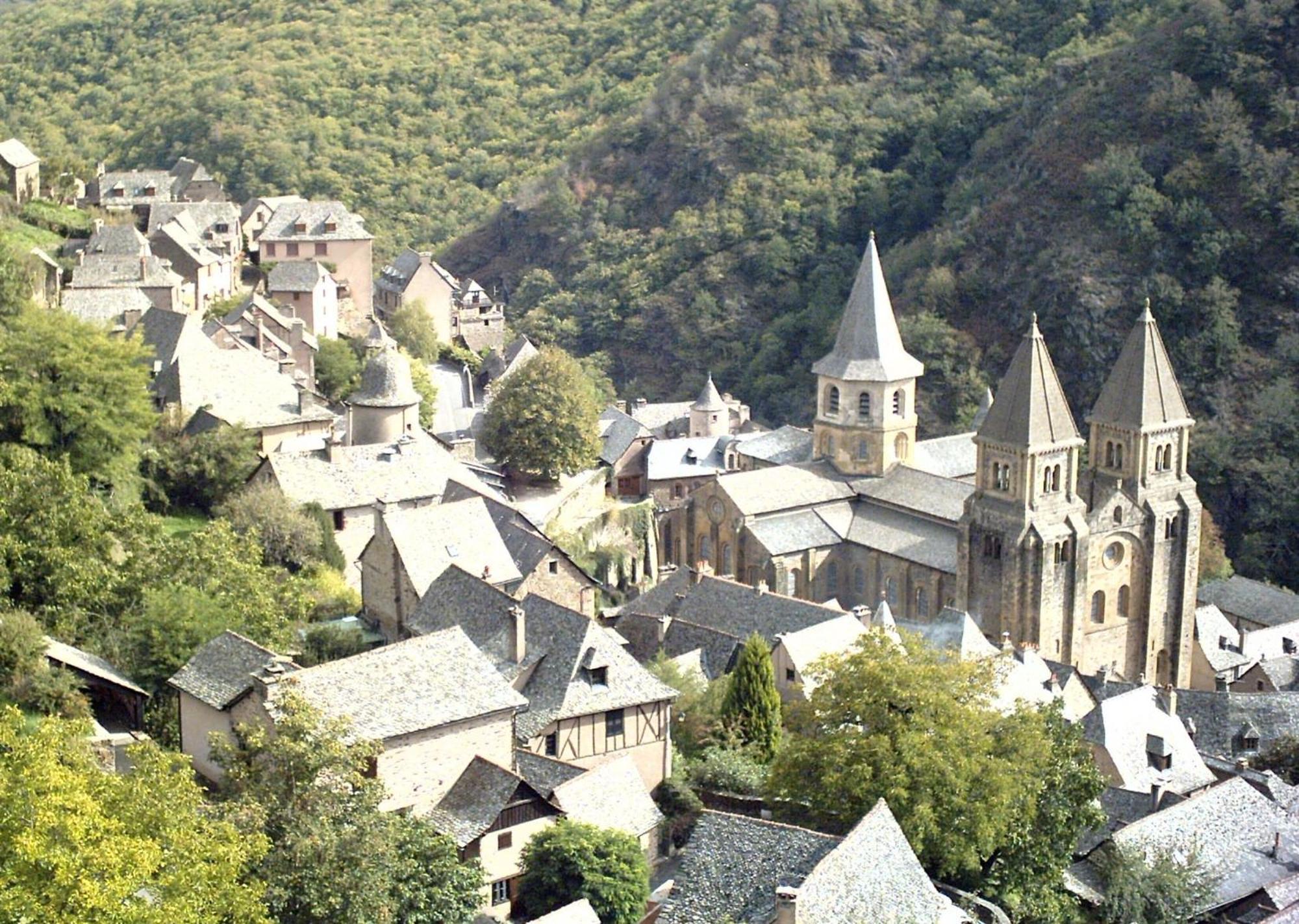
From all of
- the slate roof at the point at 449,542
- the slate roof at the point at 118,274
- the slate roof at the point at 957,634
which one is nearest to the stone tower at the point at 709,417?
the slate roof at the point at 118,274

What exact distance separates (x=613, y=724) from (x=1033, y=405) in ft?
68.9

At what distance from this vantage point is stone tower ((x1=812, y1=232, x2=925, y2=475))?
63875mm

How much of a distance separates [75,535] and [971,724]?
2084 cm

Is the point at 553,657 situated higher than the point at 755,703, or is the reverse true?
the point at 553,657

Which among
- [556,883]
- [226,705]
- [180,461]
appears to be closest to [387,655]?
[226,705]

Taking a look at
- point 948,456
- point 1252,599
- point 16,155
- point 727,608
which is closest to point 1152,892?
point 727,608

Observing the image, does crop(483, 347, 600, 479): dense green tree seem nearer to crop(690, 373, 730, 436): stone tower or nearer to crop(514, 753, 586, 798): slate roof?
crop(690, 373, 730, 436): stone tower

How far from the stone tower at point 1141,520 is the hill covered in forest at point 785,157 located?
20.3m

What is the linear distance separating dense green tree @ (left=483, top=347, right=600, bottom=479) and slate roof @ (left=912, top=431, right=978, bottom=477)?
12.7m

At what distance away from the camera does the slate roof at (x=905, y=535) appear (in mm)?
59344

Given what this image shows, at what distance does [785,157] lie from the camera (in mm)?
115875

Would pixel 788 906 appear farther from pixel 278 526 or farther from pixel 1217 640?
pixel 1217 640

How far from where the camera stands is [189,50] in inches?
5281

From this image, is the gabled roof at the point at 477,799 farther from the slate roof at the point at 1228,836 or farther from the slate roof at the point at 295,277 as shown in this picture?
the slate roof at the point at 295,277
